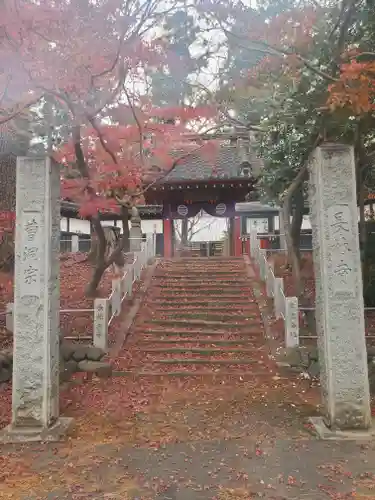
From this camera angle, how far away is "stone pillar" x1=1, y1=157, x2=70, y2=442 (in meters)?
5.18

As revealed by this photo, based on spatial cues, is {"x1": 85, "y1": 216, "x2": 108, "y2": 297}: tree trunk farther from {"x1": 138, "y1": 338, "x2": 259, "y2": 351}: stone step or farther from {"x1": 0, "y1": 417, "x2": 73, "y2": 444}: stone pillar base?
{"x1": 0, "y1": 417, "x2": 73, "y2": 444}: stone pillar base

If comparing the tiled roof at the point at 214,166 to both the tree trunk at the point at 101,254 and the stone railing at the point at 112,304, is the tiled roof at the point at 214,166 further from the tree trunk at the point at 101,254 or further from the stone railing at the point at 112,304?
the tree trunk at the point at 101,254

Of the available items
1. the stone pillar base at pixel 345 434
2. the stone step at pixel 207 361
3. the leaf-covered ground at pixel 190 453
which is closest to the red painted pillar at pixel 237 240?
the stone step at pixel 207 361

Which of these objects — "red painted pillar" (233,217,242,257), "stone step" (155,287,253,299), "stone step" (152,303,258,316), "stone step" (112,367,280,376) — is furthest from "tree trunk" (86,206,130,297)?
"red painted pillar" (233,217,242,257)

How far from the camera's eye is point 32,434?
504 cm

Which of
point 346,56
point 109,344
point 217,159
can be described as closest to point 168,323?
point 109,344

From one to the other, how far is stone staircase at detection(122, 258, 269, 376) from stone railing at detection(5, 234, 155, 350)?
1.95 ft

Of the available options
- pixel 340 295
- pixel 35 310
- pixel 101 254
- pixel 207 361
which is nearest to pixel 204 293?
pixel 101 254

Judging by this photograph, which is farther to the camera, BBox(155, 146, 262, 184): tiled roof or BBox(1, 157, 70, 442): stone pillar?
BBox(155, 146, 262, 184): tiled roof

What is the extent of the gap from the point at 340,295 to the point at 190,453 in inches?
102

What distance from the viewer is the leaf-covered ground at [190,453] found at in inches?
150

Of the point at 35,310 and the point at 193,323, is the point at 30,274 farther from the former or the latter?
the point at 193,323

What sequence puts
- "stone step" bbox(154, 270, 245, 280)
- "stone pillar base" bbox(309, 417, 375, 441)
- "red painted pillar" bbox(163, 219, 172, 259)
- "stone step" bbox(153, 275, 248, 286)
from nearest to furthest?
1. "stone pillar base" bbox(309, 417, 375, 441)
2. "stone step" bbox(153, 275, 248, 286)
3. "stone step" bbox(154, 270, 245, 280)
4. "red painted pillar" bbox(163, 219, 172, 259)

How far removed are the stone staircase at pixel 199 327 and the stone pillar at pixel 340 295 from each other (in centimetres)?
261
